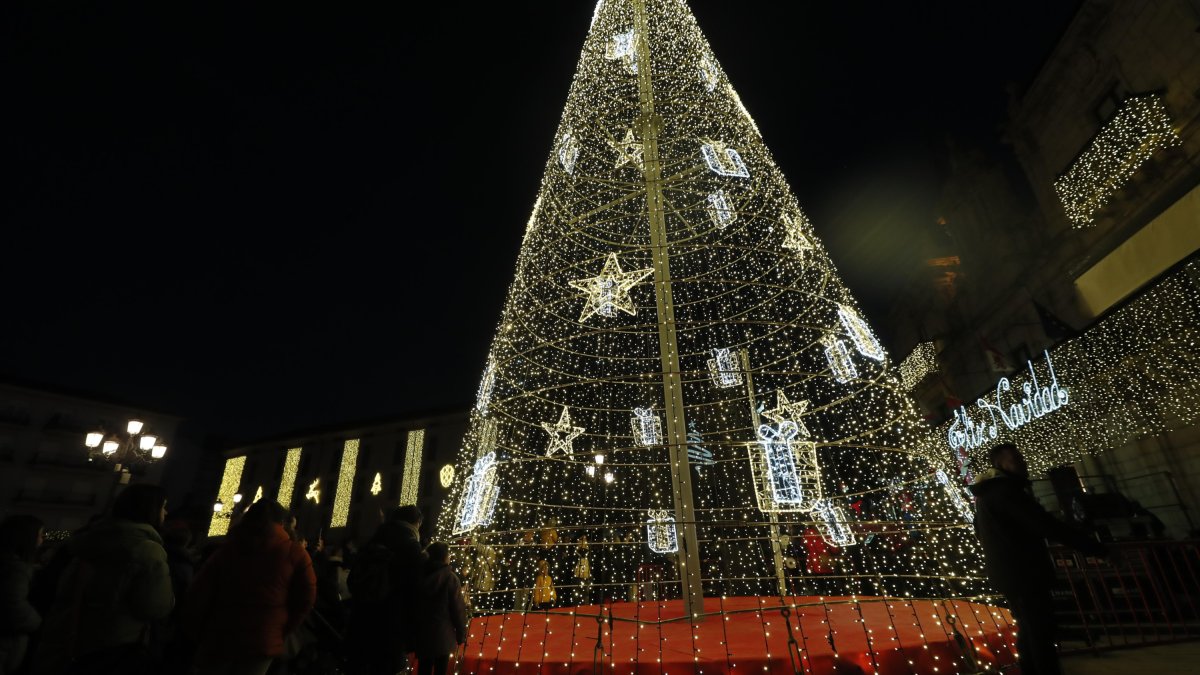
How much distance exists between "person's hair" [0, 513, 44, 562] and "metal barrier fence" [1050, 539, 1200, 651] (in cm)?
794

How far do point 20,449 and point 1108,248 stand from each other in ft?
170

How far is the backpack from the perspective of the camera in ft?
12.4

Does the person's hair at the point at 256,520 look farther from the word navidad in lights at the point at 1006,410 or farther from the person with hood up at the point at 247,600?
the word navidad in lights at the point at 1006,410

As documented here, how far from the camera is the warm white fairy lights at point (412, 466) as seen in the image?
3400cm

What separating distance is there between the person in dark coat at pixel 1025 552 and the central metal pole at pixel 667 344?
74.0 inches

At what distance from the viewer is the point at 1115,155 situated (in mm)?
12414

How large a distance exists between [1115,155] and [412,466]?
35592 millimetres

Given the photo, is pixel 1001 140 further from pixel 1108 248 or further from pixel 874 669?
pixel 874 669

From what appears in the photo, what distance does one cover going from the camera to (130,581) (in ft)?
9.35

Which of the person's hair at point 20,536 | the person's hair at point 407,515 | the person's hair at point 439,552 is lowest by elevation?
the person's hair at point 439,552

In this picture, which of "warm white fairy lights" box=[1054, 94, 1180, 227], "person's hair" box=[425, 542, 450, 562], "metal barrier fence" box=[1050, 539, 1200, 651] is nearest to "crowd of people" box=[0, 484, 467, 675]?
"person's hair" box=[425, 542, 450, 562]

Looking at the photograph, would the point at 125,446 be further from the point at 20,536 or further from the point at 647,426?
the point at 647,426

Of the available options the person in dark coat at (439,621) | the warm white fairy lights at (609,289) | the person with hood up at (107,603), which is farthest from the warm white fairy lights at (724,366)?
the person with hood up at (107,603)

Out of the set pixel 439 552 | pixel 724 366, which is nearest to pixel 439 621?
pixel 439 552
